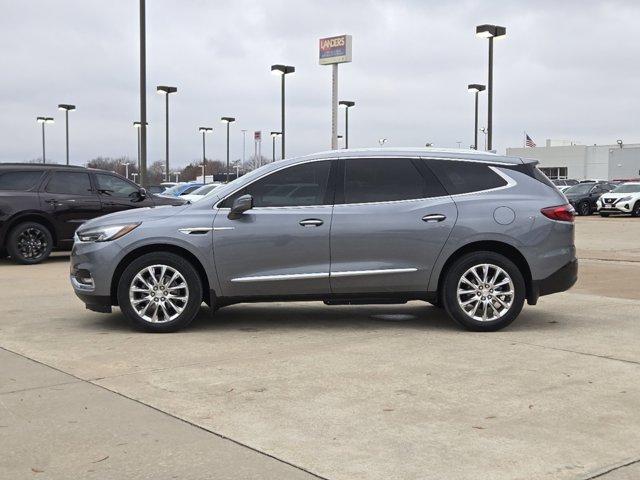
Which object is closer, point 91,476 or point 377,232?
point 91,476

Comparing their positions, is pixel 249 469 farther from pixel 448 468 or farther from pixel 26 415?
pixel 26 415

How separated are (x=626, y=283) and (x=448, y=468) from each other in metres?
8.24

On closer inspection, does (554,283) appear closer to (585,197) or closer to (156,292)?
(156,292)

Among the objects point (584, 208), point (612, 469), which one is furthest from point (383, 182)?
point (584, 208)

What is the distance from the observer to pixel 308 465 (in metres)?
4.06

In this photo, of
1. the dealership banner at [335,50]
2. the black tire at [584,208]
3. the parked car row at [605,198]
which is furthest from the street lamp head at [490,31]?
the black tire at [584,208]

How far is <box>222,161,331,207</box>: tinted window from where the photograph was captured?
7688 millimetres

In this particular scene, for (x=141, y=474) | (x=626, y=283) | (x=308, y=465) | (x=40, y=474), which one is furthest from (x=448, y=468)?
(x=626, y=283)

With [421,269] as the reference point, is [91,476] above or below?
below

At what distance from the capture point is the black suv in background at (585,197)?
38.7 metres

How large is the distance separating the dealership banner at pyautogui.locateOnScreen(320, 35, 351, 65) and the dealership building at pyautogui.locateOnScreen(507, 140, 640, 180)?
6024cm

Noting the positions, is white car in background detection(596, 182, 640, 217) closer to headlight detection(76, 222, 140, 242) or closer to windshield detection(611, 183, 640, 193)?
windshield detection(611, 183, 640, 193)

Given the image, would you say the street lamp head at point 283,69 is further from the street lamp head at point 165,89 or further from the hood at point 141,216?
the hood at point 141,216

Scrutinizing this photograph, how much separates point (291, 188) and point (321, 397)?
9.43 feet
